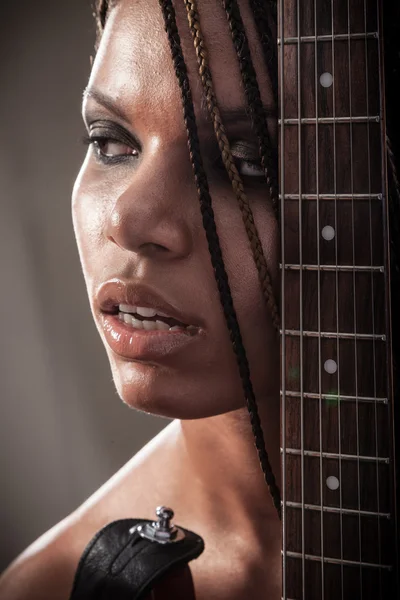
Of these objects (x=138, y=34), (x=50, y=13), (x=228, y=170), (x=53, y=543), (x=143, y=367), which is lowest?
(x=53, y=543)

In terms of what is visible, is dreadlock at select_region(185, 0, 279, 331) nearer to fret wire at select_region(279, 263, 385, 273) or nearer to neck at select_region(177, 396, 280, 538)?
fret wire at select_region(279, 263, 385, 273)

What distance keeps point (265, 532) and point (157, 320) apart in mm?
315

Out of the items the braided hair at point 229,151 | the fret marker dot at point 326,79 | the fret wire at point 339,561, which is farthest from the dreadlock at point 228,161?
the fret wire at point 339,561

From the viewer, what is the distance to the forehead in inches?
31.1

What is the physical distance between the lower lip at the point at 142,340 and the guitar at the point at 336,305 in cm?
11

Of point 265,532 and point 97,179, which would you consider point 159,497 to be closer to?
point 265,532

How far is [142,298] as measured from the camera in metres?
0.81

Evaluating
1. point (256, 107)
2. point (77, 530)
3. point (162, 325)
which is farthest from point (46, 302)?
point (256, 107)

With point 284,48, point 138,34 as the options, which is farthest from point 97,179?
point 284,48

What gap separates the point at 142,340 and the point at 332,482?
23 cm

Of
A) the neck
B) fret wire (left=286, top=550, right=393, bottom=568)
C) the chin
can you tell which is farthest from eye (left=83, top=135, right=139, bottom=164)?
fret wire (left=286, top=550, right=393, bottom=568)

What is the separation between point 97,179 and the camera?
36.0 inches

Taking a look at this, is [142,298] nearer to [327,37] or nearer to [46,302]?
[327,37]

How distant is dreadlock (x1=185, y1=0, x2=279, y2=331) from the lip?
0.24ft
